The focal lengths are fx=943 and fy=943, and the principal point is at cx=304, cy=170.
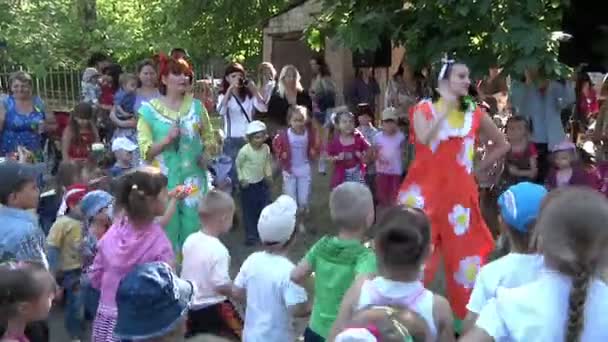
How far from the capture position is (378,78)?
53.0 feet

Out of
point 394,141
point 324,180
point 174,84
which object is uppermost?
point 174,84

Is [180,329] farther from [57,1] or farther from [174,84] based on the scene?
[57,1]

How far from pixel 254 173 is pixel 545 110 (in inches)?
112

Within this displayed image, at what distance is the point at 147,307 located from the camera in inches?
122

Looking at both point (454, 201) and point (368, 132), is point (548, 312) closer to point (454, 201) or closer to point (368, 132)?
point (454, 201)

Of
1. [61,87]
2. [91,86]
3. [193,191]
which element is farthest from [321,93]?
[61,87]

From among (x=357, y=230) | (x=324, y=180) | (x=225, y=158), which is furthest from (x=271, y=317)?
(x=324, y=180)

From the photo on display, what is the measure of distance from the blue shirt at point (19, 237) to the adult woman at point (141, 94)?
413cm

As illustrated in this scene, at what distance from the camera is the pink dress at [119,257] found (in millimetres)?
4250

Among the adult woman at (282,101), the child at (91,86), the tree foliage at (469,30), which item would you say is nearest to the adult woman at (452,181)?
the tree foliage at (469,30)

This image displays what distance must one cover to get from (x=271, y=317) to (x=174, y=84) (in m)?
2.26

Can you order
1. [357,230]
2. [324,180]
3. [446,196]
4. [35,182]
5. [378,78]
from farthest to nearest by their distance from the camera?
[378,78] → [324,180] → [446,196] → [35,182] → [357,230]

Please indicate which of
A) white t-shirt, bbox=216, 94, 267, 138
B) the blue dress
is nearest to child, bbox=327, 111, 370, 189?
white t-shirt, bbox=216, 94, 267, 138

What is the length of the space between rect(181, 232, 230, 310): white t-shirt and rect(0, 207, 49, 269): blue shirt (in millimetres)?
667
